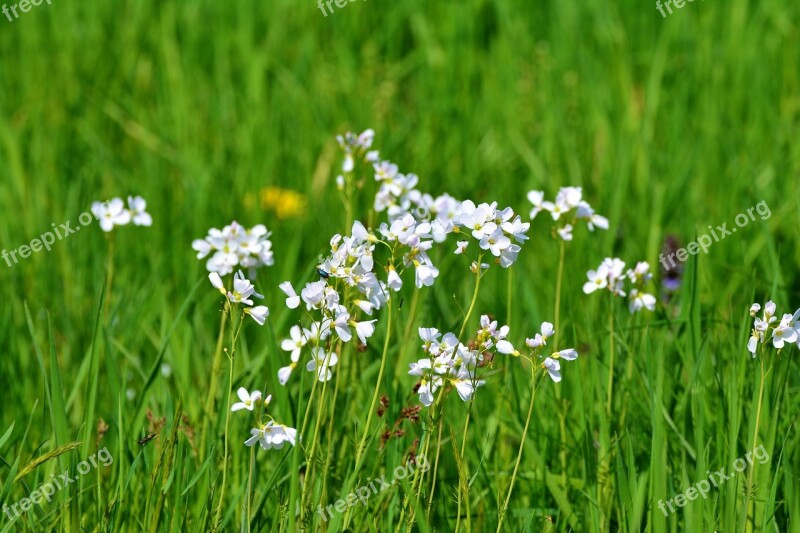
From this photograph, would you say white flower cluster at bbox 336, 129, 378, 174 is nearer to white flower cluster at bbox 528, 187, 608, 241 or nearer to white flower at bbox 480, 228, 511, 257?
white flower cluster at bbox 528, 187, 608, 241

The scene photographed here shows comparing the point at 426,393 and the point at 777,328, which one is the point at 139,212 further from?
the point at 777,328

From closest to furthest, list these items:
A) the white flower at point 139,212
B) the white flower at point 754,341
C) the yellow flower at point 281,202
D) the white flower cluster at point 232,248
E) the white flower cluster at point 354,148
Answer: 1. the white flower at point 754,341
2. the white flower cluster at point 232,248
3. the white flower cluster at point 354,148
4. the white flower at point 139,212
5. the yellow flower at point 281,202

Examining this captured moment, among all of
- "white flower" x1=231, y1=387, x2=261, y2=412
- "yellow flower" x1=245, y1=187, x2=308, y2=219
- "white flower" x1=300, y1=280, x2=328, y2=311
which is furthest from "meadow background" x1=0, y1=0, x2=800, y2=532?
"white flower" x1=300, y1=280, x2=328, y2=311

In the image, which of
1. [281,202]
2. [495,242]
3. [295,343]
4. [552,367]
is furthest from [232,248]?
[281,202]

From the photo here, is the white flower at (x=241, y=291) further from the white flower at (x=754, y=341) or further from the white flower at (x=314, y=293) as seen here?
the white flower at (x=754, y=341)

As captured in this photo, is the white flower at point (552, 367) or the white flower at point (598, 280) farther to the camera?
the white flower at point (598, 280)

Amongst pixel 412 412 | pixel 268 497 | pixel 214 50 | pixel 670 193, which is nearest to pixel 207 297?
pixel 268 497

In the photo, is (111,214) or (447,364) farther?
(111,214)

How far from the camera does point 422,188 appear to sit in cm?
432

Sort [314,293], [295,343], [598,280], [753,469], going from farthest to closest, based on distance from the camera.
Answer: [598,280] < [295,343] < [753,469] < [314,293]

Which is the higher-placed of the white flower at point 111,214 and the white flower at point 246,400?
the white flower at point 111,214

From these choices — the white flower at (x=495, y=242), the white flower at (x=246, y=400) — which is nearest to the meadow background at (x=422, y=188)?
the white flower at (x=246, y=400)

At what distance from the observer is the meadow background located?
2.35m

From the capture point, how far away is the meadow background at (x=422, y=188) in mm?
2350
